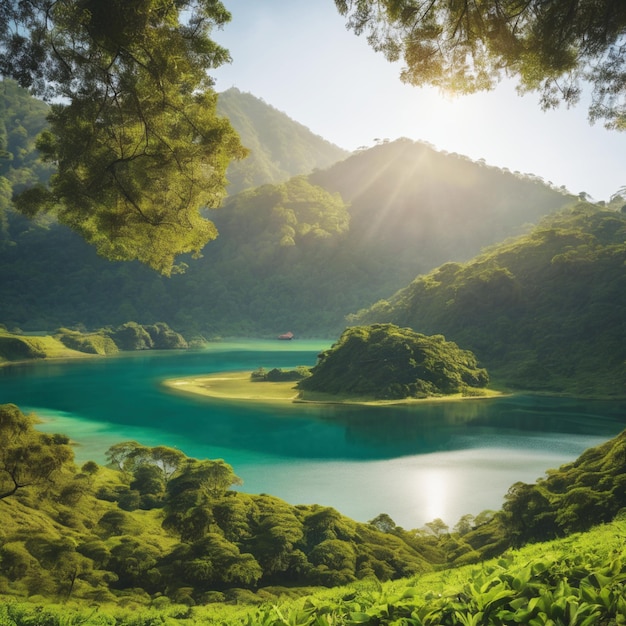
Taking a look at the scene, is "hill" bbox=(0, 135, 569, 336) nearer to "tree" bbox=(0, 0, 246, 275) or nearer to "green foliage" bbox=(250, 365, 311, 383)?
"green foliage" bbox=(250, 365, 311, 383)

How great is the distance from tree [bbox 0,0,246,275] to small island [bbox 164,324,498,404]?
2396 cm

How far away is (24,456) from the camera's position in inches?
335

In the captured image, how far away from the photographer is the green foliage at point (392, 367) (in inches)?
1302

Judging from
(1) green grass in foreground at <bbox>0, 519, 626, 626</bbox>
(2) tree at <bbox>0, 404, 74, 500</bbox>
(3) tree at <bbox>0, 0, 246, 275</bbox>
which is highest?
(3) tree at <bbox>0, 0, 246, 275</bbox>

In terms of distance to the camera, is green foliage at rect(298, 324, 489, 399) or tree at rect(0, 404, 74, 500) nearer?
tree at rect(0, 404, 74, 500)

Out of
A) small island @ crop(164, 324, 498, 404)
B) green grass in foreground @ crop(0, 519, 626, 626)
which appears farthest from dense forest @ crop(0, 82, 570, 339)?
green grass in foreground @ crop(0, 519, 626, 626)

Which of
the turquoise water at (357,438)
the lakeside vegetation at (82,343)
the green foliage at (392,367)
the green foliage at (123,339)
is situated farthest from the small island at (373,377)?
the green foliage at (123,339)

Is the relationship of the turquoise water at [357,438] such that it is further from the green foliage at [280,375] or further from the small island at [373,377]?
the green foliage at [280,375]

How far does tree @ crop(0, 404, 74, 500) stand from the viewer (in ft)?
27.7

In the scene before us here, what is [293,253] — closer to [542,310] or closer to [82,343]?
[82,343]

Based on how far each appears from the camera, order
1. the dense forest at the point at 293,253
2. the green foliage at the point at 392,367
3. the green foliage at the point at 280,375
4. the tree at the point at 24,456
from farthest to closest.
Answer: the dense forest at the point at 293,253
the green foliage at the point at 280,375
the green foliage at the point at 392,367
the tree at the point at 24,456

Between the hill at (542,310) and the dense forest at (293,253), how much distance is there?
3542cm

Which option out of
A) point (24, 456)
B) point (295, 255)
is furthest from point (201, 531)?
point (295, 255)

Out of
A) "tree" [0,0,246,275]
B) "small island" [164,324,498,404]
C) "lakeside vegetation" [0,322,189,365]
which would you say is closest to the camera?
"tree" [0,0,246,275]
